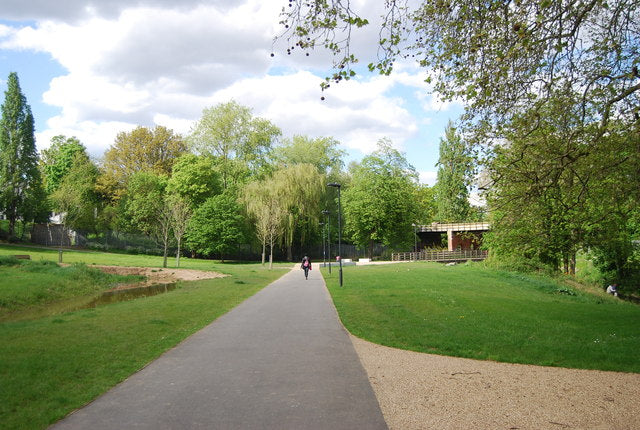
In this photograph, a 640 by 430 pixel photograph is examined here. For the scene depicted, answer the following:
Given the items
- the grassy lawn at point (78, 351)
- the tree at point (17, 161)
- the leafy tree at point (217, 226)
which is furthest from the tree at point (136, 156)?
the grassy lawn at point (78, 351)

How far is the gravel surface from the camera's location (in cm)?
475

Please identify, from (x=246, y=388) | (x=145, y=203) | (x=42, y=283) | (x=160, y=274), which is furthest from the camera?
(x=145, y=203)

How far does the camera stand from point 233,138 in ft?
173

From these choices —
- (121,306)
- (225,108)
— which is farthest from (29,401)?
(225,108)

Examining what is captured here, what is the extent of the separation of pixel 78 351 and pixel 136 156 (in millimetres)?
54158

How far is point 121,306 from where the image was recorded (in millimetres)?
14359

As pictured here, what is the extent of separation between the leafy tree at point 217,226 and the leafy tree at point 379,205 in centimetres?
1500

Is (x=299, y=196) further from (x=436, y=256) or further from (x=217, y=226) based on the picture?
(x=436, y=256)

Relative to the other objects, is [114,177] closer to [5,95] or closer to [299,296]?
[5,95]

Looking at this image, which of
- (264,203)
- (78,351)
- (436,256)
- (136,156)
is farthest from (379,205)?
(78,351)

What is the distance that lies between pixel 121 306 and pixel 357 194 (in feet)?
A: 141

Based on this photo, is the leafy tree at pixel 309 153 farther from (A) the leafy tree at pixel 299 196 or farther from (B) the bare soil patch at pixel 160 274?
(B) the bare soil patch at pixel 160 274

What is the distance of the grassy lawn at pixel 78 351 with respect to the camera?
5281 millimetres

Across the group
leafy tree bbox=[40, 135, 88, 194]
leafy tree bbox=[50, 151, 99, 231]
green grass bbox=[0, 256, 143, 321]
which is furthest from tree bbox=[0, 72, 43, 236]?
green grass bbox=[0, 256, 143, 321]
